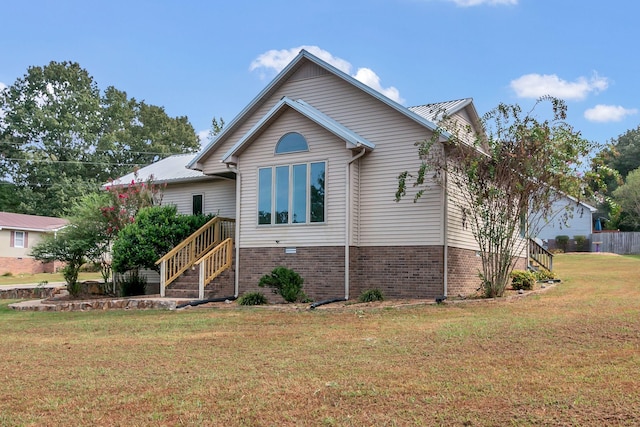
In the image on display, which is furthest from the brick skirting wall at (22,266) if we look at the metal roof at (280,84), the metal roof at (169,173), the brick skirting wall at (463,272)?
the brick skirting wall at (463,272)

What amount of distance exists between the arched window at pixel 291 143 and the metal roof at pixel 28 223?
2591 cm

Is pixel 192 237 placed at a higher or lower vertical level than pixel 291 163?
lower

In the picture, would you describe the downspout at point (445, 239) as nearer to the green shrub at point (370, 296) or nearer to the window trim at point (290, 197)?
the green shrub at point (370, 296)

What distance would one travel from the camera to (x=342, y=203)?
15.1 meters

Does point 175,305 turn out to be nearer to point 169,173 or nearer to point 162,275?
Answer: point 162,275

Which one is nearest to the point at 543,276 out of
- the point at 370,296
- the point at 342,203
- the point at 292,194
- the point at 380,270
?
the point at 380,270

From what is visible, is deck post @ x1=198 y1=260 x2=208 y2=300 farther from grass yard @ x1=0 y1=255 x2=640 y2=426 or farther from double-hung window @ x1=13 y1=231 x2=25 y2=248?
double-hung window @ x1=13 y1=231 x2=25 y2=248

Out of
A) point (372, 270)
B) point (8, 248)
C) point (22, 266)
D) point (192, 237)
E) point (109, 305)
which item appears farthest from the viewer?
point (22, 266)

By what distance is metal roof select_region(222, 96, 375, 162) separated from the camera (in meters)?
14.8

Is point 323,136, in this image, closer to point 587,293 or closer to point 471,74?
point 471,74

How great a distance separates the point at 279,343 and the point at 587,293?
30.7 ft

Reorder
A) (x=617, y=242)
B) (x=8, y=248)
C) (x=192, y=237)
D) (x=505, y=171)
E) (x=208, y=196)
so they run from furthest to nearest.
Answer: (x=617, y=242) → (x=8, y=248) → (x=208, y=196) → (x=192, y=237) → (x=505, y=171)

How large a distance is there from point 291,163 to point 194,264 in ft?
13.0

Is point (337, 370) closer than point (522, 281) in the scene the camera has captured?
Yes
